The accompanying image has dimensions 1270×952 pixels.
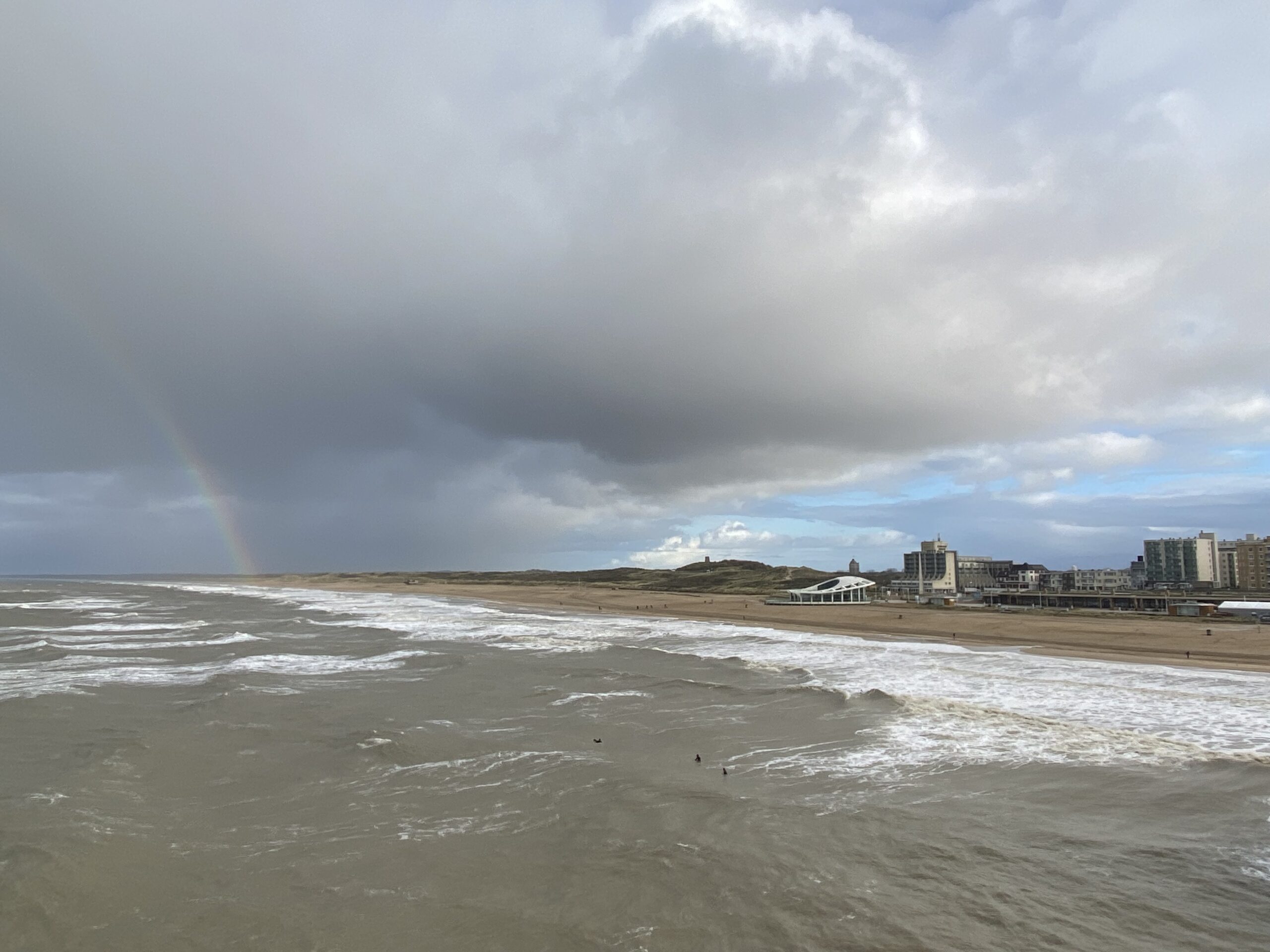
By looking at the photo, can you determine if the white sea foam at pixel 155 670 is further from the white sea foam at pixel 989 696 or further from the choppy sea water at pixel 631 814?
the white sea foam at pixel 989 696

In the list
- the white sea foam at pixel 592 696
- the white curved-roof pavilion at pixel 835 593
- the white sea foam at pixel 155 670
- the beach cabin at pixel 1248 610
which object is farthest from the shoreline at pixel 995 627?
the white sea foam at pixel 155 670

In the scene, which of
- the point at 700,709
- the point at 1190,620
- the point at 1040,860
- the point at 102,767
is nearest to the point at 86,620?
the point at 102,767

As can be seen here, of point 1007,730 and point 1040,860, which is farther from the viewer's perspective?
point 1007,730

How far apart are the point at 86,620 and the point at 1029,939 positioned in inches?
2143

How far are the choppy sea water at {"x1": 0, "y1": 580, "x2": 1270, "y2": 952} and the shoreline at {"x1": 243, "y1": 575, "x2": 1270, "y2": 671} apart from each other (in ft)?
31.0

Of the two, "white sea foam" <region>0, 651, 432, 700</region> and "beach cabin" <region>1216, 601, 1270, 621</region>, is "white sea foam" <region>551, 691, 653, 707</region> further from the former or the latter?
"beach cabin" <region>1216, 601, 1270, 621</region>

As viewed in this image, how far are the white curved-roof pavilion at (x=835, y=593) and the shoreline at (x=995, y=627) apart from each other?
3.91 m

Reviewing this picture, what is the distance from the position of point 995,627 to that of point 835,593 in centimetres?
2927

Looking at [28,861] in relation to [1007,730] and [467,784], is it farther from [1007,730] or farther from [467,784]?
[1007,730]

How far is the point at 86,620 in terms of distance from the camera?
150ft

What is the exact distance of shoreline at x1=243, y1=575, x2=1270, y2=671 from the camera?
29.4 m

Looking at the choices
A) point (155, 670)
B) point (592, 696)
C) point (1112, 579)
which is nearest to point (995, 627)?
point (592, 696)

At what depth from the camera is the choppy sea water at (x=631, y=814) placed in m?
6.64

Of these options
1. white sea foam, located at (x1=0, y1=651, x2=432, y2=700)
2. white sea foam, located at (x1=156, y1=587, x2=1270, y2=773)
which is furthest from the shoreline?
white sea foam, located at (x1=0, y1=651, x2=432, y2=700)
